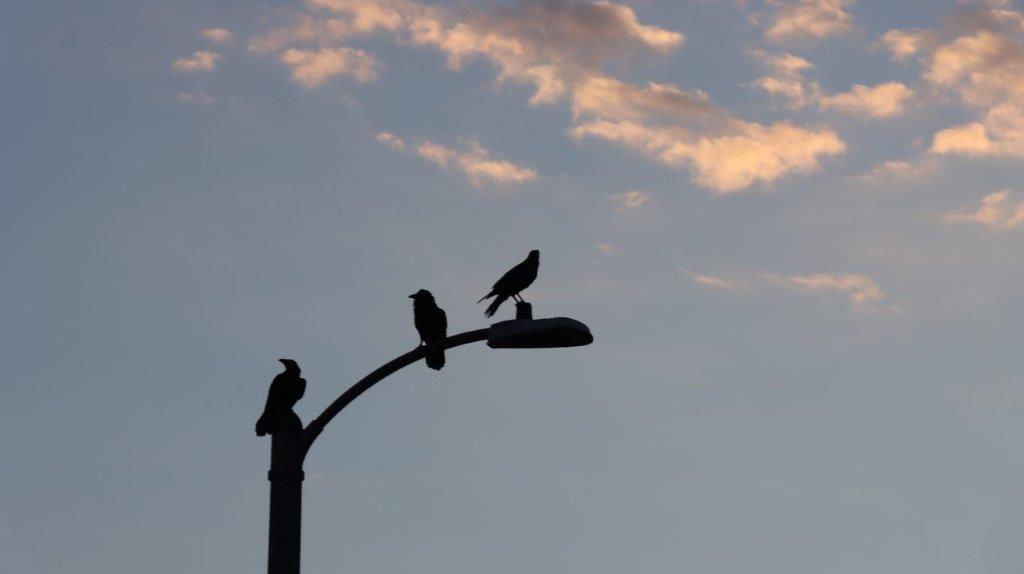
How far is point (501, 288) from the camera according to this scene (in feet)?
41.9

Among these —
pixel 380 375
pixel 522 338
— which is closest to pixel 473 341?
pixel 522 338

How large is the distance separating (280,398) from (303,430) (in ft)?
1.87

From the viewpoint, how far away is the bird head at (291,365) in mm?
9302

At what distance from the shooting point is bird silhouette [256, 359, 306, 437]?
8164 millimetres

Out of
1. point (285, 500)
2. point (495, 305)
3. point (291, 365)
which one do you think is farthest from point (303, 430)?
point (495, 305)

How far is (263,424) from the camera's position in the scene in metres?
8.59

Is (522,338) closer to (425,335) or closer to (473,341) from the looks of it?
(473,341)

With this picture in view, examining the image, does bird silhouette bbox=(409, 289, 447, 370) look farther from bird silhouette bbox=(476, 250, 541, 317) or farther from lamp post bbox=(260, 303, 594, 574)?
lamp post bbox=(260, 303, 594, 574)

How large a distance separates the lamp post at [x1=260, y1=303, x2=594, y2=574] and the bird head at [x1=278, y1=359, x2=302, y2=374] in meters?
Answer: 1.17

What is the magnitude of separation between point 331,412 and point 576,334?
6.16 feet

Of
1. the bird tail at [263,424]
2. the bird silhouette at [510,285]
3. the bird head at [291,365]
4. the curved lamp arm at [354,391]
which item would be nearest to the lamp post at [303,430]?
the curved lamp arm at [354,391]

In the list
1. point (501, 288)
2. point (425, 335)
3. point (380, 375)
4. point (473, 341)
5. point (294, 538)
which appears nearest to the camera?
point (294, 538)

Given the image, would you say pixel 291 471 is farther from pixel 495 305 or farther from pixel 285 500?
pixel 495 305

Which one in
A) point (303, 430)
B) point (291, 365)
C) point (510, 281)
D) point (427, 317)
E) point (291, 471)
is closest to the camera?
point (291, 471)
